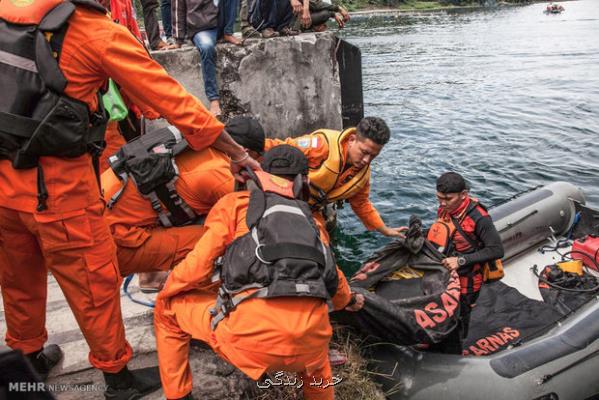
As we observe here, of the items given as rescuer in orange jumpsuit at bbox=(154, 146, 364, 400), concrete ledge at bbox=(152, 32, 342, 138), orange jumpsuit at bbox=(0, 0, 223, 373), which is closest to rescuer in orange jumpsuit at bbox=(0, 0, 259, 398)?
Answer: orange jumpsuit at bbox=(0, 0, 223, 373)

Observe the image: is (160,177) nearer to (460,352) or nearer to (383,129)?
(383,129)

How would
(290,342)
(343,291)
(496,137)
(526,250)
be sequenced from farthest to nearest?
(496,137) < (526,250) < (343,291) < (290,342)

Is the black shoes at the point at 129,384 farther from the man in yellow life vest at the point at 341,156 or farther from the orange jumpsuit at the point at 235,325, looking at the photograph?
the man in yellow life vest at the point at 341,156

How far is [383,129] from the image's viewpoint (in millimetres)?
3420

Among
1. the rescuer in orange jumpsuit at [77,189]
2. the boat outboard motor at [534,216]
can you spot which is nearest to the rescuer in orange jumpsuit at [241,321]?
the rescuer in orange jumpsuit at [77,189]

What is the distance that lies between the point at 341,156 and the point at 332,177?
6.8 inches

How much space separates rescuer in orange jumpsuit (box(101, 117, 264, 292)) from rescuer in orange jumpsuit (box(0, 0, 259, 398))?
0.34m

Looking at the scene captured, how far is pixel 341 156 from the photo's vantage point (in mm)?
3576

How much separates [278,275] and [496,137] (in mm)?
11147

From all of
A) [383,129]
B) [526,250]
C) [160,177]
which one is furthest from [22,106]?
[526,250]

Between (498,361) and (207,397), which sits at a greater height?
(207,397)

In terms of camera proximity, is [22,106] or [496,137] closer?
[22,106]

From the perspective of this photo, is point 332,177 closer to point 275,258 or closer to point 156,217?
point 156,217

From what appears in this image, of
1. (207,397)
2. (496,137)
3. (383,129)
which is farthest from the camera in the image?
(496,137)
